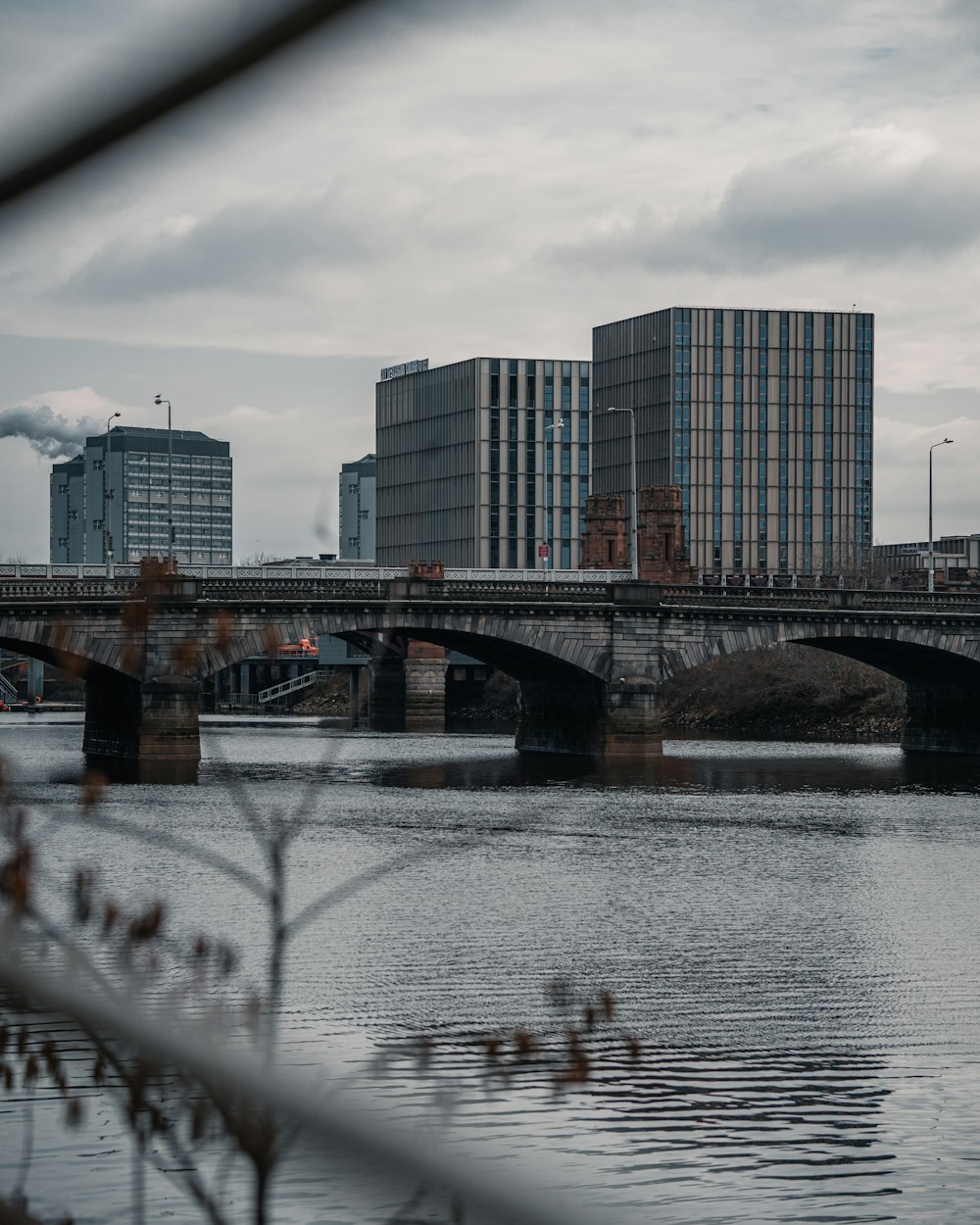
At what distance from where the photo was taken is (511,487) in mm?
134875

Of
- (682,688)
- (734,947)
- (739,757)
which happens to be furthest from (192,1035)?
(682,688)

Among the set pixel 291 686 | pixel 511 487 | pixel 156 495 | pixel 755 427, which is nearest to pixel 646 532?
pixel 156 495

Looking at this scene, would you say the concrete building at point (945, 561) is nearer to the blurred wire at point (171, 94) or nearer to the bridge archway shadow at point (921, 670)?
the bridge archway shadow at point (921, 670)

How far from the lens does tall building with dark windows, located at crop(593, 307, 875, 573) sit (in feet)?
437

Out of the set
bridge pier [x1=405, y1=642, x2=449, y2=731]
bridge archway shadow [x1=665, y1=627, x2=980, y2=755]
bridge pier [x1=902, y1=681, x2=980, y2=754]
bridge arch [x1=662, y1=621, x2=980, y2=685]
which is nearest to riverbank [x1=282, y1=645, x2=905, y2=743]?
bridge pier [x1=405, y1=642, x2=449, y2=731]

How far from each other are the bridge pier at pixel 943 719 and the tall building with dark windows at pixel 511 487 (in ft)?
172

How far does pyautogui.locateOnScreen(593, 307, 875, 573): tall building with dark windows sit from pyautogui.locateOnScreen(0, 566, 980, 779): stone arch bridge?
5941 cm

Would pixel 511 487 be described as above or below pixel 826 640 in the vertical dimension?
above

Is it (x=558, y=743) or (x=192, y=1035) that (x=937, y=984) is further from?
(x=558, y=743)

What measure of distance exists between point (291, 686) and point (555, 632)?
232 ft

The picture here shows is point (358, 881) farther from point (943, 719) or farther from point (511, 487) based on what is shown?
point (511, 487)

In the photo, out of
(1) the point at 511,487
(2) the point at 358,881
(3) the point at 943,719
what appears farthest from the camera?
(1) the point at 511,487

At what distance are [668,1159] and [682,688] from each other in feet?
286

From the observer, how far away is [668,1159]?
44.0 feet
